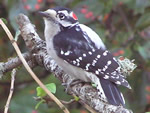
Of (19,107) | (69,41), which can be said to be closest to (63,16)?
(69,41)

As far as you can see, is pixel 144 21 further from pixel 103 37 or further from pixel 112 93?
pixel 112 93

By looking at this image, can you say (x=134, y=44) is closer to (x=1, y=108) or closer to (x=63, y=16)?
(x=63, y=16)

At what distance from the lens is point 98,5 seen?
2.46 metres

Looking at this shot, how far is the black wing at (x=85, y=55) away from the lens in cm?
176

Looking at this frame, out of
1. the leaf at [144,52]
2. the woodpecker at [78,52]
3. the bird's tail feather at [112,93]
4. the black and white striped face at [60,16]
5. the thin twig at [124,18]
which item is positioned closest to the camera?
the bird's tail feather at [112,93]

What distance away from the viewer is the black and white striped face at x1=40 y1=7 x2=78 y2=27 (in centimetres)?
187

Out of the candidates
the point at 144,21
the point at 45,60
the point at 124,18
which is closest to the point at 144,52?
the point at 144,21

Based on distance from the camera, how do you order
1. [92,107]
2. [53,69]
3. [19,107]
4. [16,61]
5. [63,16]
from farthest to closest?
[19,107], [63,16], [53,69], [16,61], [92,107]

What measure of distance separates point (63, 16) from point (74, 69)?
0.28 metres

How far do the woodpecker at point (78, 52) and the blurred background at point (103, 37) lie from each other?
0.40 metres

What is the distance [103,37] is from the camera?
2.41m

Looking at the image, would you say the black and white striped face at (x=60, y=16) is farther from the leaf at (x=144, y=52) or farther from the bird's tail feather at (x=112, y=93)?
the leaf at (x=144, y=52)

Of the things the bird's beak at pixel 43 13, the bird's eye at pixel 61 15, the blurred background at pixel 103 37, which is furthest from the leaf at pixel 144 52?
the bird's beak at pixel 43 13

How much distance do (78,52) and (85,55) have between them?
4 cm
